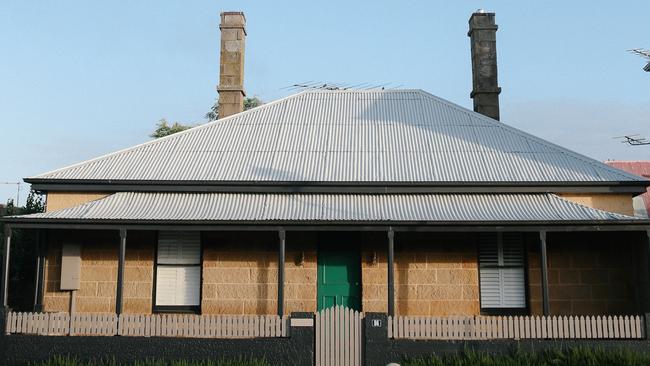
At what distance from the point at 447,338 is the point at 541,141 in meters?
6.80

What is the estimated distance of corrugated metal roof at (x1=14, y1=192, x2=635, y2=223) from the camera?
13.8 meters

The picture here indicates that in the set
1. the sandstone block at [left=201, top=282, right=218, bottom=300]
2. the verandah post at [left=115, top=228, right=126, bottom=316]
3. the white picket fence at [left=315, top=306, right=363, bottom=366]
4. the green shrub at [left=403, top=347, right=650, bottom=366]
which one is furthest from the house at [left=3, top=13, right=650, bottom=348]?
the green shrub at [left=403, top=347, right=650, bottom=366]

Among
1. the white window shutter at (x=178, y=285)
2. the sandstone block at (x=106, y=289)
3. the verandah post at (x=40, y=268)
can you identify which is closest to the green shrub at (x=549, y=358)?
the white window shutter at (x=178, y=285)

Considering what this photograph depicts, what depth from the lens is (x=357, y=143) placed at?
17031mm

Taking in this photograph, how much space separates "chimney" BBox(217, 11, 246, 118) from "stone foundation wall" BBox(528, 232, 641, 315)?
9.77 m

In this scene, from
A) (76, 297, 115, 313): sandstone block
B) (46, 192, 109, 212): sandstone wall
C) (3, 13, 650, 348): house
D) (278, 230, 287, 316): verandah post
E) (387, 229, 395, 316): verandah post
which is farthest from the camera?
(46, 192, 109, 212): sandstone wall

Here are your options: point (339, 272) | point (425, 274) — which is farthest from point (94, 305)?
point (425, 274)

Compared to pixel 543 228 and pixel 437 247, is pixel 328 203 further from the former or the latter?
pixel 543 228

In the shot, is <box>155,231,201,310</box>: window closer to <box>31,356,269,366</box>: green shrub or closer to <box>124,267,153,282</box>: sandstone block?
<box>124,267,153,282</box>: sandstone block

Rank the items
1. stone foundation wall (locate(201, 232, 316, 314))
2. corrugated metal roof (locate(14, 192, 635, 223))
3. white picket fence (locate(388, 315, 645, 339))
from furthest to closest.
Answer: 1. stone foundation wall (locate(201, 232, 316, 314))
2. corrugated metal roof (locate(14, 192, 635, 223))
3. white picket fence (locate(388, 315, 645, 339))

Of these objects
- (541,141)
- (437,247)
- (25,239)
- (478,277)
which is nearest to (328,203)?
(437,247)

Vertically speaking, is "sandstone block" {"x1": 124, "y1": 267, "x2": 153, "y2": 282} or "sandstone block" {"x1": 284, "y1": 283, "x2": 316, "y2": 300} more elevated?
"sandstone block" {"x1": 124, "y1": 267, "x2": 153, "y2": 282}

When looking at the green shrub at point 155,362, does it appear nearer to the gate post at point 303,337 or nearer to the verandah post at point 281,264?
the gate post at point 303,337

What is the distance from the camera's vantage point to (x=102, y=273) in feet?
49.2
